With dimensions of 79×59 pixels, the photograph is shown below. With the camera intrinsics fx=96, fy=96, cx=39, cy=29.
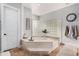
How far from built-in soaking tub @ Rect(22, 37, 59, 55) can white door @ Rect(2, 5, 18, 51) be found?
193 millimetres

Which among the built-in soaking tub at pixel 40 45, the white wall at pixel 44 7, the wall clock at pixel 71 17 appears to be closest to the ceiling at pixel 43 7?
the white wall at pixel 44 7

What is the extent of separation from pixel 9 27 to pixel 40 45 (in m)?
0.60

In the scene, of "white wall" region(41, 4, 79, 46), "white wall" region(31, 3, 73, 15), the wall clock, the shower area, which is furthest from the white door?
the wall clock

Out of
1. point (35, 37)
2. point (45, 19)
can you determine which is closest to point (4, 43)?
point (35, 37)

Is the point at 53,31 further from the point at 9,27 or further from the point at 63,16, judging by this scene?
the point at 9,27

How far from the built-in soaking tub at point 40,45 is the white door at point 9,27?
0.19 meters

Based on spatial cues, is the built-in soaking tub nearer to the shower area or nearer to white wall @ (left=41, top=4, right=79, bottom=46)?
the shower area

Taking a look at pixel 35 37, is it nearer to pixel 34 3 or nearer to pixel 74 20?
pixel 34 3

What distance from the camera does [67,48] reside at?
1.63m

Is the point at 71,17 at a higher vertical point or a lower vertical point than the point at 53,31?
higher

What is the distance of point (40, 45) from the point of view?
5.25ft

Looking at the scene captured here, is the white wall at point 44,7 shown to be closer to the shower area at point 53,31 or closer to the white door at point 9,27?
the shower area at point 53,31

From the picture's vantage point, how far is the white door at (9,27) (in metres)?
1.59

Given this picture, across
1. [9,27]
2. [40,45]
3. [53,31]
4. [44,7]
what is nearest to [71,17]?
[53,31]
